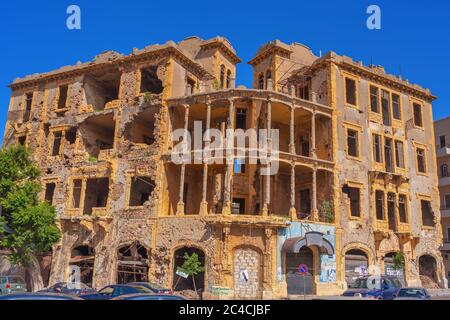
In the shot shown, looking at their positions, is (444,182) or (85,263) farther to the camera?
(444,182)

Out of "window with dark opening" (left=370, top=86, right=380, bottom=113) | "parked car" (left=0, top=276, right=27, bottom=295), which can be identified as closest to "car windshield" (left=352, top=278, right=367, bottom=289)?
"window with dark opening" (left=370, top=86, right=380, bottom=113)

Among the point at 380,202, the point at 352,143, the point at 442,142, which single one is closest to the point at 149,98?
the point at 352,143

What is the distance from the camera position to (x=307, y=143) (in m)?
32.5

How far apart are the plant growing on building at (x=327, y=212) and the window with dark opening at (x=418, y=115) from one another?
39.8ft

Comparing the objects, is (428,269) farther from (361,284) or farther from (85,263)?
(85,263)

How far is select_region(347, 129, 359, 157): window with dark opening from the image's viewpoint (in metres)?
30.1

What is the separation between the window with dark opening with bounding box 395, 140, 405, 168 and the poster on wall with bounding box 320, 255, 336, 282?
10291mm

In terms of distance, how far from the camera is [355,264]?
27.7 m

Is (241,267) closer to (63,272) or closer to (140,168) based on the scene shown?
(140,168)

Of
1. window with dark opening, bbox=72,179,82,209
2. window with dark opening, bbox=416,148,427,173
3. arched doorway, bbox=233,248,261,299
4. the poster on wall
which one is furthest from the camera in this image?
window with dark opening, bbox=416,148,427,173

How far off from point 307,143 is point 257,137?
4.94 metres

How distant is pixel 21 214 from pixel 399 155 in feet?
88.6

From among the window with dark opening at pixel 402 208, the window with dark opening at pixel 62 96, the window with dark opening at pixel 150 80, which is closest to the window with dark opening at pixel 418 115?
the window with dark opening at pixel 402 208

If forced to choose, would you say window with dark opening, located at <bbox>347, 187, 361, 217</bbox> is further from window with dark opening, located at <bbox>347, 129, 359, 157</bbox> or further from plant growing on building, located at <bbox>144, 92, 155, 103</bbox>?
plant growing on building, located at <bbox>144, 92, 155, 103</bbox>
